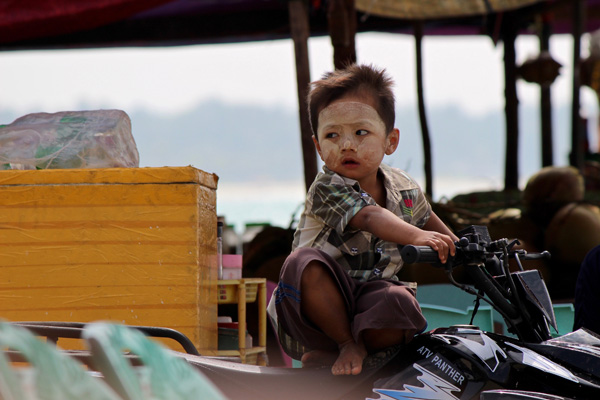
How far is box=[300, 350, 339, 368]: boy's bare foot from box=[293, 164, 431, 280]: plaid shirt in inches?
10.0

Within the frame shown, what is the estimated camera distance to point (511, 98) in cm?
865

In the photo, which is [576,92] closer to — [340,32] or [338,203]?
[340,32]

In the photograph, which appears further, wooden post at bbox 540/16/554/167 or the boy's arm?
wooden post at bbox 540/16/554/167

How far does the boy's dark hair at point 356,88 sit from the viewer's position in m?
2.21

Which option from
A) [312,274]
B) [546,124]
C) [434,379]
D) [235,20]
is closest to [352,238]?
[312,274]

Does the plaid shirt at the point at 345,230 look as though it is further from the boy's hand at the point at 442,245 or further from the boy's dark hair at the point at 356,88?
the boy's hand at the point at 442,245

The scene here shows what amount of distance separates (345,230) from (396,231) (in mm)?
240

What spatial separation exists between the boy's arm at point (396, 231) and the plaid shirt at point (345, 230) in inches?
1.4

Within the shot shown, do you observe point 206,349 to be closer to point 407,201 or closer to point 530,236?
point 407,201

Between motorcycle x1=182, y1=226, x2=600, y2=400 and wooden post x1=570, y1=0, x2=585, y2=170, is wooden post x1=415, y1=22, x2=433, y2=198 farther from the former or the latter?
motorcycle x1=182, y1=226, x2=600, y2=400

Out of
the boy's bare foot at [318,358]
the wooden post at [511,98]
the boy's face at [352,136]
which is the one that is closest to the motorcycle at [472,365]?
the boy's bare foot at [318,358]

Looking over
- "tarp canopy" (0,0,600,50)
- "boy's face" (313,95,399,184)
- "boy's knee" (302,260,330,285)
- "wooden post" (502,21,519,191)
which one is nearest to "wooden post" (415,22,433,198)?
"tarp canopy" (0,0,600,50)

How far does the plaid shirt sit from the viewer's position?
2.06 m

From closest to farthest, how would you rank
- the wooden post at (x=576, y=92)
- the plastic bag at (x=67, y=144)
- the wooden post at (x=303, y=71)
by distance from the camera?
the plastic bag at (x=67, y=144), the wooden post at (x=303, y=71), the wooden post at (x=576, y=92)
